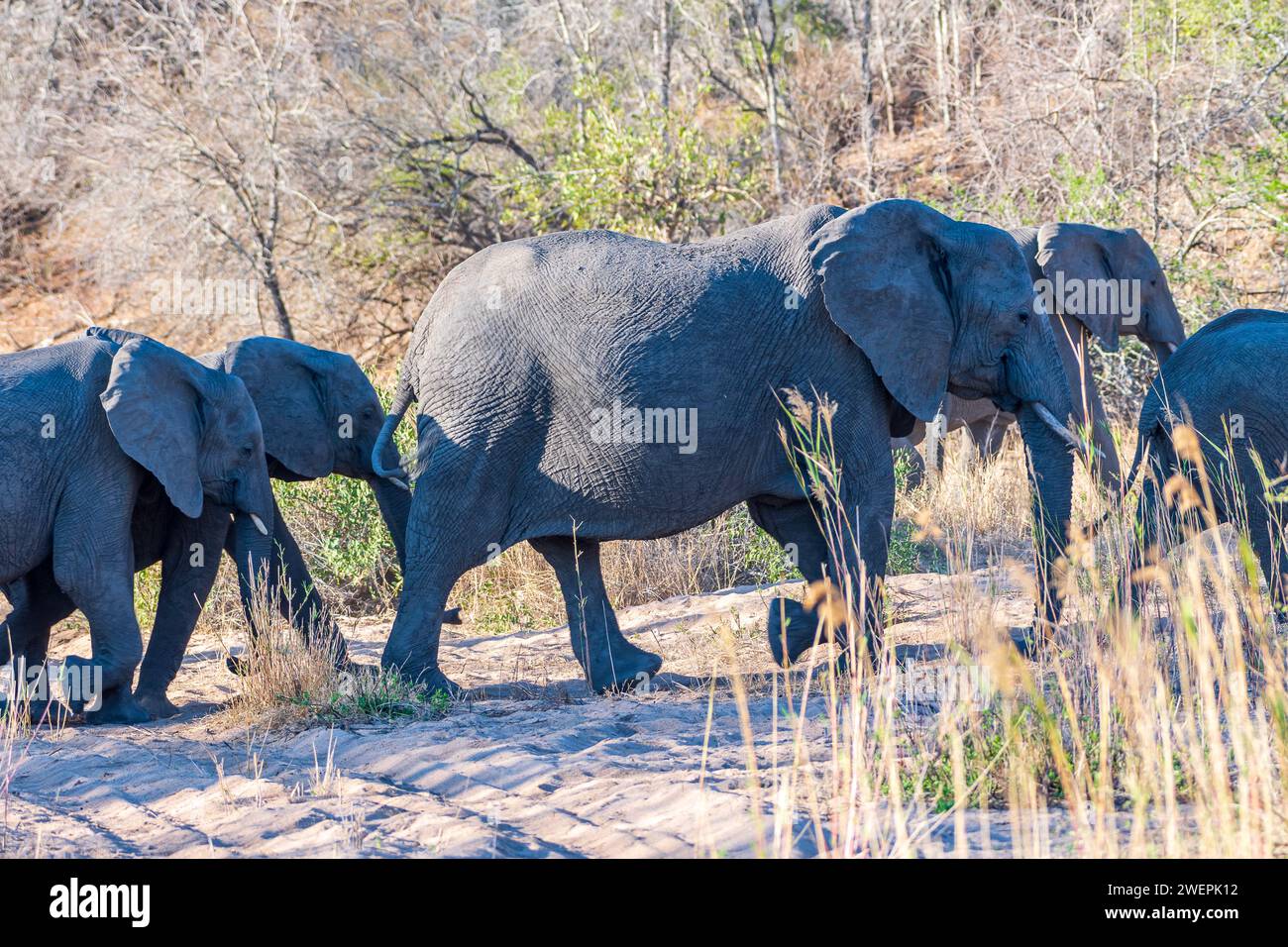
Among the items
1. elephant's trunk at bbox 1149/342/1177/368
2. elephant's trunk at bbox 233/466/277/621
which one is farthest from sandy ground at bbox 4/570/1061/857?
elephant's trunk at bbox 1149/342/1177/368

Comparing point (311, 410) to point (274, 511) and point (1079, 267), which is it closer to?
point (274, 511)

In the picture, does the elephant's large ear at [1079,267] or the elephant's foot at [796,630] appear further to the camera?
the elephant's large ear at [1079,267]

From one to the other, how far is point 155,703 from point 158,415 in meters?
1.45

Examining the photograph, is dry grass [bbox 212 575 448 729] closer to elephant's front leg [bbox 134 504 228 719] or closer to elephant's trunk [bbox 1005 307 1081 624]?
elephant's front leg [bbox 134 504 228 719]

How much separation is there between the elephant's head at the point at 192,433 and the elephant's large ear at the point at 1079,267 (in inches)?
233

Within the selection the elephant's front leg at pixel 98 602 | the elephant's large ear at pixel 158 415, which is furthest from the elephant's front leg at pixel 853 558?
the elephant's front leg at pixel 98 602

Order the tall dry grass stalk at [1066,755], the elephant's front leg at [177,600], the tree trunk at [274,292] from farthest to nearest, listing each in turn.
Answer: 1. the tree trunk at [274,292]
2. the elephant's front leg at [177,600]
3. the tall dry grass stalk at [1066,755]

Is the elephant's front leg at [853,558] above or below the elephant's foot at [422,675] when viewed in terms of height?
above

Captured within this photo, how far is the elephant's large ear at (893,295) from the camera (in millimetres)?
6770

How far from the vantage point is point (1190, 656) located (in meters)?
5.71

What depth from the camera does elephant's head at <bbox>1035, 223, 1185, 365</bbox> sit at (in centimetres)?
1073

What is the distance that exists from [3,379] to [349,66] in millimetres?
12179

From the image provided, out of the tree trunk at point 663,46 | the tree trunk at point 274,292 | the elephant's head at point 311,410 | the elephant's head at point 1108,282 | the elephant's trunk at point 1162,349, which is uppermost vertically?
the tree trunk at point 663,46

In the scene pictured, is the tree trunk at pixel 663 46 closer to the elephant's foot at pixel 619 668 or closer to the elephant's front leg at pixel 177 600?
the elephant's front leg at pixel 177 600
